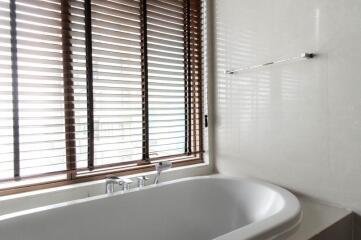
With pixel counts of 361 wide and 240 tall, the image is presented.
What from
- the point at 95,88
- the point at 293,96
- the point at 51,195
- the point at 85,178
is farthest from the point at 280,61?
the point at 51,195

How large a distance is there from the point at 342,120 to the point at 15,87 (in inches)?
62.8

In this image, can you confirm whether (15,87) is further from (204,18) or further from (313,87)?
(313,87)

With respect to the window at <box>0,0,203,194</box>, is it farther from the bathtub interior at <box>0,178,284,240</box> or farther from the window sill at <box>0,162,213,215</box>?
the bathtub interior at <box>0,178,284,240</box>

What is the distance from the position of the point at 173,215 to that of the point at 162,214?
0.08m

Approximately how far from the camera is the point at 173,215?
66.2 inches

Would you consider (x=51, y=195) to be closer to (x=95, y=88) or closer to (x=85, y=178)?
(x=85, y=178)

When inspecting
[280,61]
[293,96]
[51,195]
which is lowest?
[51,195]

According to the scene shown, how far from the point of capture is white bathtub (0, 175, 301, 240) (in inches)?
46.1

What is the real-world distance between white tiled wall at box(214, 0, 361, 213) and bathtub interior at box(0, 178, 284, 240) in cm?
22

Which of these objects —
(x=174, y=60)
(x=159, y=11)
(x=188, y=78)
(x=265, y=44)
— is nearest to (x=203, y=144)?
(x=188, y=78)

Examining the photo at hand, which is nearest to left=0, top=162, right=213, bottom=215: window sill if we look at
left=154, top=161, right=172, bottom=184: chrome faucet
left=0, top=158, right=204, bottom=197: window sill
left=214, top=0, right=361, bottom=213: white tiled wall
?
left=0, top=158, right=204, bottom=197: window sill

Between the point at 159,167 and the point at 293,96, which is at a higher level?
the point at 293,96

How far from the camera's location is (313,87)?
1515 millimetres

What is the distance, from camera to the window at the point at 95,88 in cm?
143
